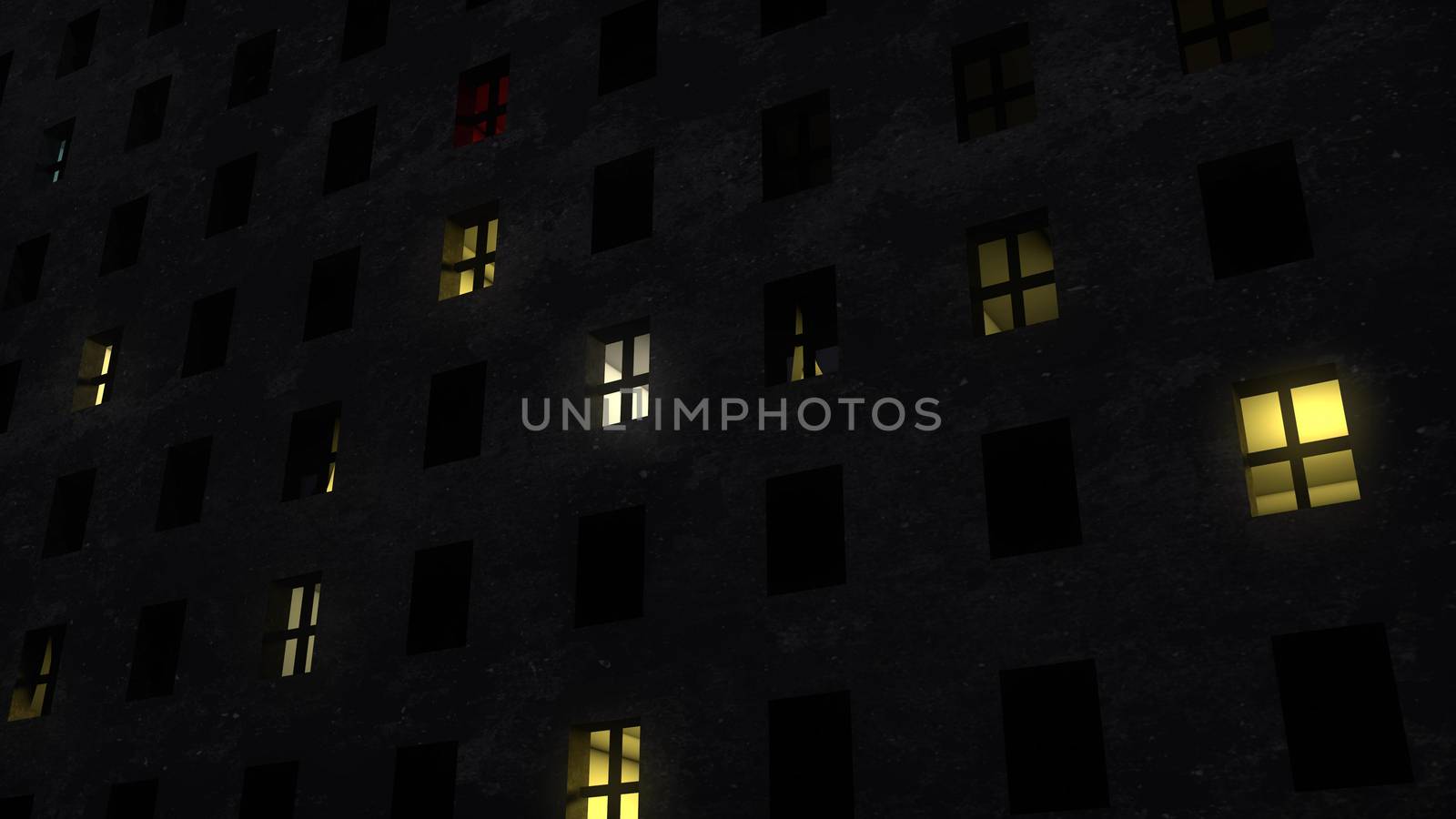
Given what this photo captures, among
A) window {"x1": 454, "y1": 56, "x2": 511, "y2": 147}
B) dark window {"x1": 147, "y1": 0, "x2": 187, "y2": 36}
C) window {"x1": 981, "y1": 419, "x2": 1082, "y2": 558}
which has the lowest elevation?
window {"x1": 981, "y1": 419, "x2": 1082, "y2": 558}

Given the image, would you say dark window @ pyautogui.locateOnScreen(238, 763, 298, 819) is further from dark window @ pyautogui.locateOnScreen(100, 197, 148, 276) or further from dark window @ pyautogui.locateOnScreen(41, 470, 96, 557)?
dark window @ pyautogui.locateOnScreen(100, 197, 148, 276)

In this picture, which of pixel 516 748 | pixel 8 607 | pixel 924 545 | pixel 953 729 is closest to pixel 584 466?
pixel 516 748

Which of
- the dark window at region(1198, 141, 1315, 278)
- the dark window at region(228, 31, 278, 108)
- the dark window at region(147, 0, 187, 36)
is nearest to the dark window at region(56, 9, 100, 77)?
the dark window at region(147, 0, 187, 36)

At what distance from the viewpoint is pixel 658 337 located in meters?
22.3

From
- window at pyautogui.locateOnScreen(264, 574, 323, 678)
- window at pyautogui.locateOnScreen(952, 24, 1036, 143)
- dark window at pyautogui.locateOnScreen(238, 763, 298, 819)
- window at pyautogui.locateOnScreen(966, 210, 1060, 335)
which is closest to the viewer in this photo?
window at pyautogui.locateOnScreen(966, 210, 1060, 335)

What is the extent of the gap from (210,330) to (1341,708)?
2158 cm

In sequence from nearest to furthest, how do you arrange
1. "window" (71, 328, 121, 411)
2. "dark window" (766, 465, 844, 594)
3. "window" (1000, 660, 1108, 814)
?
"window" (1000, 660, 1108, 814), "dark window" (766, 465, 844, 594), "window" (71, 328, 121, 411)

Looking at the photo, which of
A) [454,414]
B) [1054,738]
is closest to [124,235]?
[454,414]

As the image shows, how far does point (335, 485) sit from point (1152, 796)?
47.7 ft

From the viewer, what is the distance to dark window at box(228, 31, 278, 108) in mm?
30891

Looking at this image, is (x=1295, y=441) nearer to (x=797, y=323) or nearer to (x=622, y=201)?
(x=797, y=323)

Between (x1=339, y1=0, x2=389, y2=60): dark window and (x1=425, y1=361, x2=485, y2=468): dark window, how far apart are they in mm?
8970

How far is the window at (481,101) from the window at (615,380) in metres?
5.93

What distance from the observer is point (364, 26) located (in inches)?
1178
